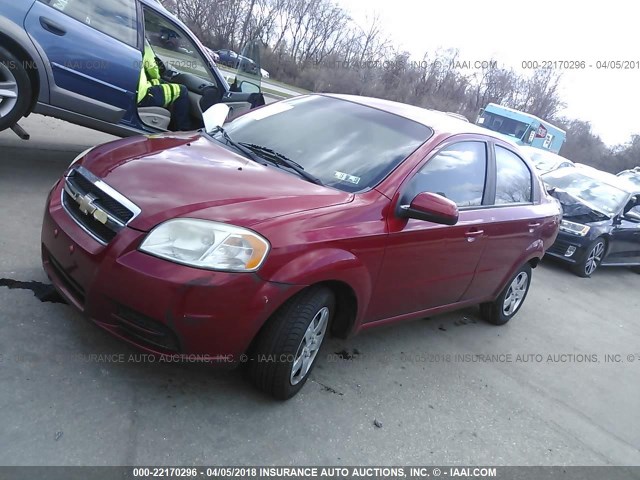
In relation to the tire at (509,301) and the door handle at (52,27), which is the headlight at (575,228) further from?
the door handle at (52,27)

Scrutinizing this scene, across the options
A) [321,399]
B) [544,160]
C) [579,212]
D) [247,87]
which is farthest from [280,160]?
[544,160]

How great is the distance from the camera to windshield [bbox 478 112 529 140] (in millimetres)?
22172

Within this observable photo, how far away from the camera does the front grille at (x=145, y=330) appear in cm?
243

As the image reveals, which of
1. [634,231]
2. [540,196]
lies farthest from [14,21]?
[634,231]

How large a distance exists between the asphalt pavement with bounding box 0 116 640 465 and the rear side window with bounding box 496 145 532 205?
124cm

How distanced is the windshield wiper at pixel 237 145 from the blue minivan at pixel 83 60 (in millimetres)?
422

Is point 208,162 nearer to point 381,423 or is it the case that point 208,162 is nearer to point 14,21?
point 381,423

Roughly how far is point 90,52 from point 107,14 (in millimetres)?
505

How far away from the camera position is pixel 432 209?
117 inches

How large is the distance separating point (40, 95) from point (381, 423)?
13.4 feet

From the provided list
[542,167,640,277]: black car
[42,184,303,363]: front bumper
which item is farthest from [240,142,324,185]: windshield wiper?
[542,167,640,277]: black car

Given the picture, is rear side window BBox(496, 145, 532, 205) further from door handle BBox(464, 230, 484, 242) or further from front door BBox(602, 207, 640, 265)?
front door BBox(602, 207, 640, 265)

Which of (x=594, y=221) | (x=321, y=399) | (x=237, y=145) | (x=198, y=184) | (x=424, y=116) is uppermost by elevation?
(x=424, y=116)

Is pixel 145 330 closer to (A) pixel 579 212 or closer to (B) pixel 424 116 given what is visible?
(B) pixel 424 116
